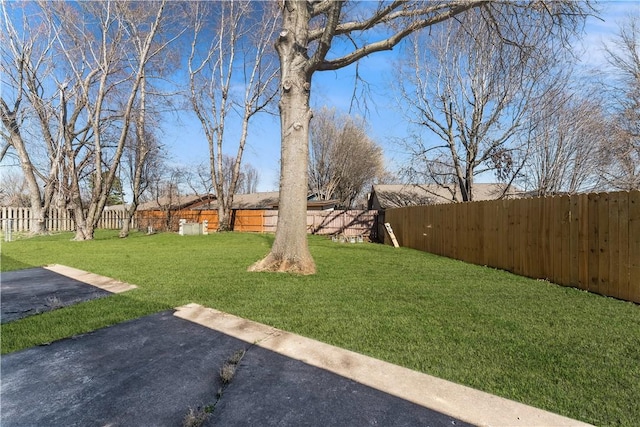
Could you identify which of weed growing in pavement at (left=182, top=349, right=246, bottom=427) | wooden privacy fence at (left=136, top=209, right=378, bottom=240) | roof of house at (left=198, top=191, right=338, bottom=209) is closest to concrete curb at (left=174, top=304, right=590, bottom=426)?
weed growing in pavement at (left=182, top=349, right=246, bottom=427)

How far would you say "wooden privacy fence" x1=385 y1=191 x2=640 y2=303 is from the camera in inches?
169

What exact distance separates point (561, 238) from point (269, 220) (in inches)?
697

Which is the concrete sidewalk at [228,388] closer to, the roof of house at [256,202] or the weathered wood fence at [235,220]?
the weathered wood fence at [235,220]

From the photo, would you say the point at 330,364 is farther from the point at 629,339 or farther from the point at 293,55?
the point at 293,55

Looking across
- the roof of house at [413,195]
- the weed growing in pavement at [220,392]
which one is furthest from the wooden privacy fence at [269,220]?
the weed growing in pavement at [220,392]

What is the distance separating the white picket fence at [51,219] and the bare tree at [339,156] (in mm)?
16783

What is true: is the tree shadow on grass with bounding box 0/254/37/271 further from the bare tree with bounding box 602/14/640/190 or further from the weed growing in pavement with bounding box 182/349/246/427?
the bare tree with bounding box 602/14/640/190

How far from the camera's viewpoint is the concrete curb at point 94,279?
4.40 metres

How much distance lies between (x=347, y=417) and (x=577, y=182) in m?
17.7

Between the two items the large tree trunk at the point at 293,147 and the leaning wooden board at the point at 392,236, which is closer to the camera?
the large tree trunk at the point at 293,147

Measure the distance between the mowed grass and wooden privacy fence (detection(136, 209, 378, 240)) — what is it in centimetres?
1249

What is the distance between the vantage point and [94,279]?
500 cm

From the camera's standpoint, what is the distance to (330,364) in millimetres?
2225

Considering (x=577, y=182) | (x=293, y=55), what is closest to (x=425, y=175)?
(x=577, y=182)
